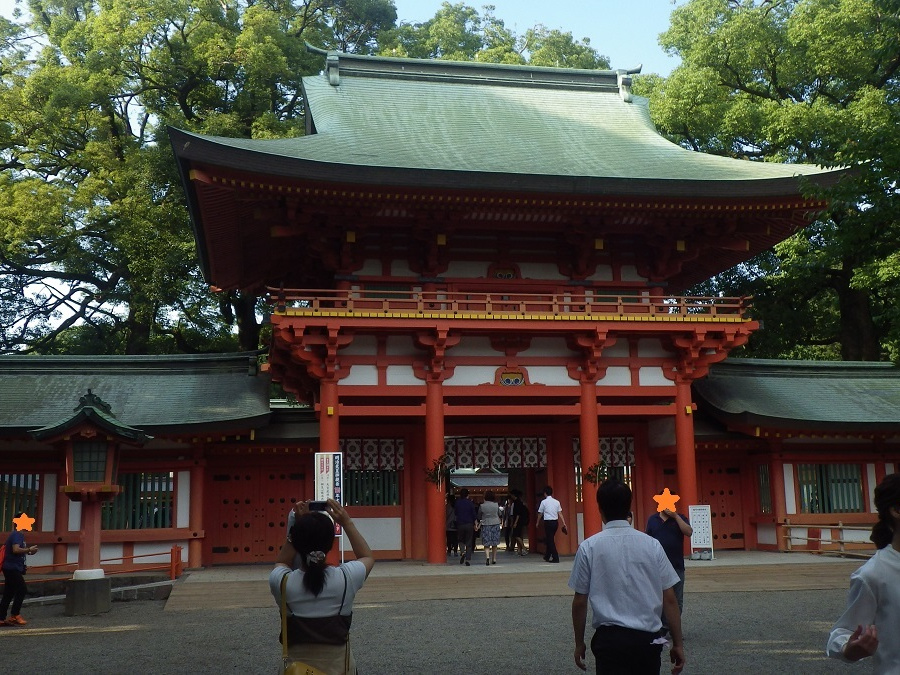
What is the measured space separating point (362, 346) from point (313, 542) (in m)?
13.0

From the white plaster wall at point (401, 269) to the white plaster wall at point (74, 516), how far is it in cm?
787

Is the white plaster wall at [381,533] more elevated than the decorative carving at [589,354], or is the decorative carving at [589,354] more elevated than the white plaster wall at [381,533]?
the decorative carving at [589,354]

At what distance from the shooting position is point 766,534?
63.5 ft

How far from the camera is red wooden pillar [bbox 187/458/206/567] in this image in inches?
680

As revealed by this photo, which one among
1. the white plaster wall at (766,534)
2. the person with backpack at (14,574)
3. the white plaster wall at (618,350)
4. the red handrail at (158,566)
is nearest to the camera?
the person with backpack at (14,574)

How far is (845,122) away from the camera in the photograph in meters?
26.7

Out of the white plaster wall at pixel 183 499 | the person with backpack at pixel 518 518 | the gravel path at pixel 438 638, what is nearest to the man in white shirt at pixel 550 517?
the person with backpack at pixel 518 518

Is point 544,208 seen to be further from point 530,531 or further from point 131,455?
point 131,455

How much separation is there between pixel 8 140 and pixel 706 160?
77.3ft

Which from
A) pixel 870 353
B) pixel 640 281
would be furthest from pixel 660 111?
pixel 640 281

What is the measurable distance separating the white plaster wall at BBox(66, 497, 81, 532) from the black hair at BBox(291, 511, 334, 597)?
47.3 feet

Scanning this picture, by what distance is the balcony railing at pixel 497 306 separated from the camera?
16.5 metres

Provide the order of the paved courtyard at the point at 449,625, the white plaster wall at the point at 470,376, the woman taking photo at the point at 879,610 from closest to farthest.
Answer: the woman taking photo at the point at 879,610
the paved courtyard at the point at 449,625
the white plaster wall at the point at 470,376

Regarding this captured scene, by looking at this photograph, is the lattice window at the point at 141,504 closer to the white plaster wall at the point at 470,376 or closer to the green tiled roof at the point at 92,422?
the green tiled roof at the point at 92,422
